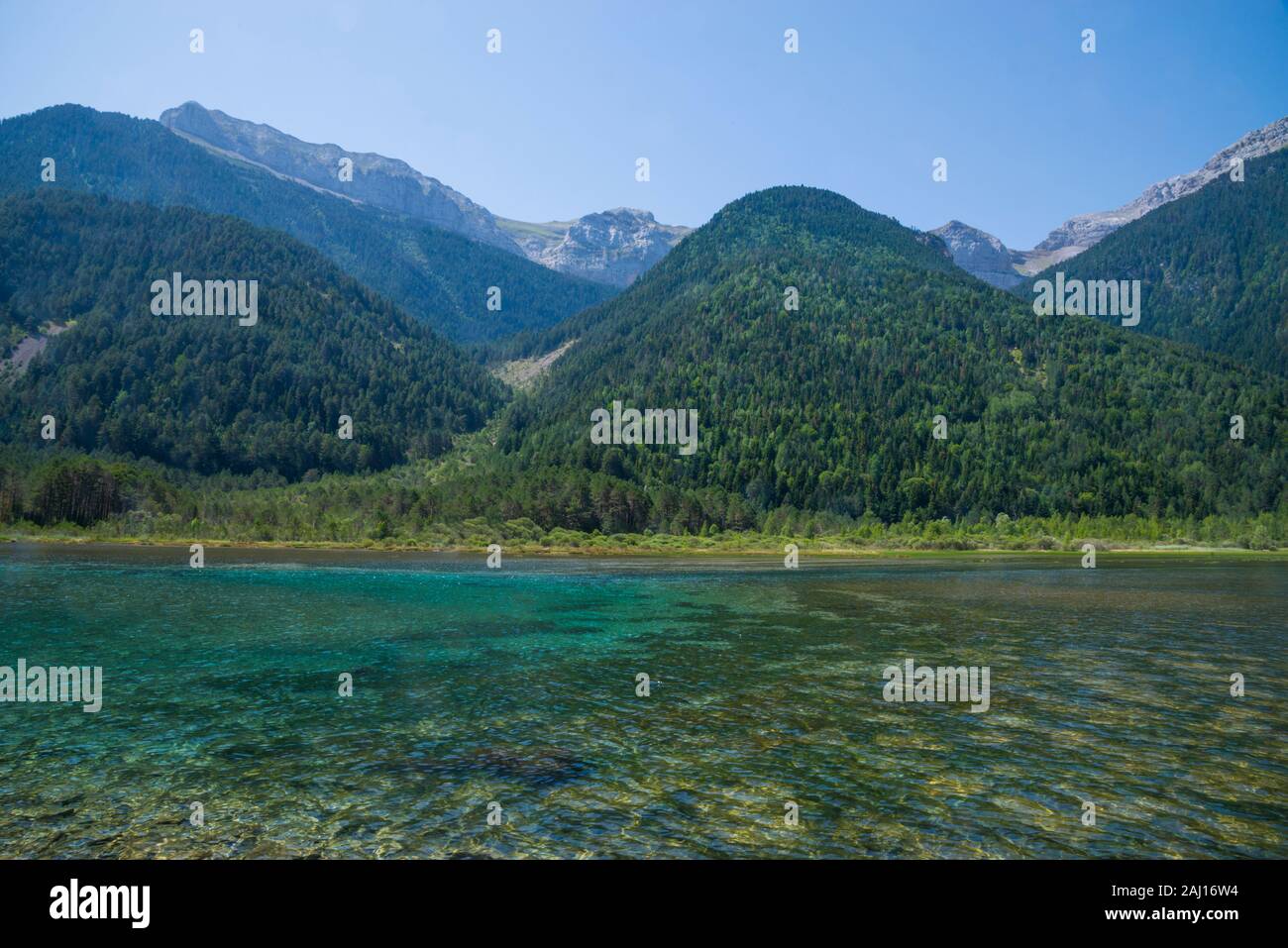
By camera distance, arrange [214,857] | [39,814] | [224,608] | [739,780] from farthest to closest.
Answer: [224,608] → [739,780] → [39,814] → [214,857]

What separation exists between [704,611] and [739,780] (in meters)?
43.0

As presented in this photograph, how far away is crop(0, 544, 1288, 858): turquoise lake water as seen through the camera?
16.7 metres

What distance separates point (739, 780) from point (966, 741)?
8.15 m

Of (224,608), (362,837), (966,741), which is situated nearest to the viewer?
(362,837)

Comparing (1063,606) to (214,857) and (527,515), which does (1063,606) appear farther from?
(527,515)

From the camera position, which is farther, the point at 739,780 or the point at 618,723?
the point at 618,723

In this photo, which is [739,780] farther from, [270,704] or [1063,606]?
[1063,606]

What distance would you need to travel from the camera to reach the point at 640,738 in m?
24.8

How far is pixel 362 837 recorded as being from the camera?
16.3 metres

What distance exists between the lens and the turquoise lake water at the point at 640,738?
1670 cm

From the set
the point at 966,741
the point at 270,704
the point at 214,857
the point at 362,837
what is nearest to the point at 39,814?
the point at 214,857
